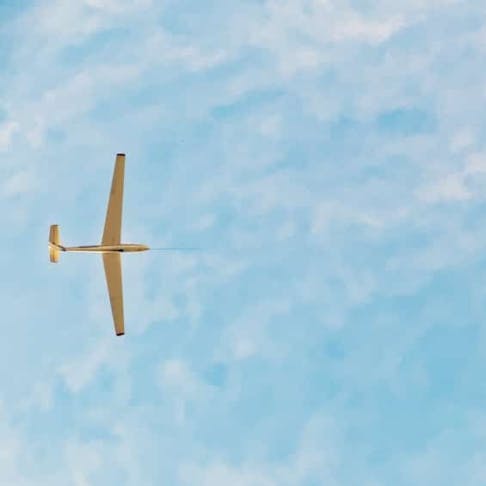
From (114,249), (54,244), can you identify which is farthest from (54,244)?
(114,249)

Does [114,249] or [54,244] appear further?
[54,244]

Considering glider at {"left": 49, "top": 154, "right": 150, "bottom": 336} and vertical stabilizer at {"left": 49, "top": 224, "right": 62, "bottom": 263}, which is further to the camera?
vertical stabilizer at {"left": 49, "top": 224, "right": 62, "bottom": 263}

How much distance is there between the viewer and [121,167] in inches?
5792

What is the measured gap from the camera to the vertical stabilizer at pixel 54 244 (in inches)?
6171

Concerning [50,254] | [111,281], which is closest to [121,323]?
[111,281]

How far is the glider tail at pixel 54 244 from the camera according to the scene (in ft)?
514

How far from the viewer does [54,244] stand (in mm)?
157000

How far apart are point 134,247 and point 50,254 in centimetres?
1657

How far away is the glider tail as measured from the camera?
157 m

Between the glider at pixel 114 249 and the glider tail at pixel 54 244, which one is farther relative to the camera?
the glider tail at pixel 54 244

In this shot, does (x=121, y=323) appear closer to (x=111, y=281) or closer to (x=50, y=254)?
(x=111, y=281)

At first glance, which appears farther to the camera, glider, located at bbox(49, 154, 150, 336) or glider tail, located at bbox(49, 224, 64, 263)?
glider tail, located at bbox(49, 224, 64, 263)

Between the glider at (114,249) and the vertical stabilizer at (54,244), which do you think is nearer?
the glider at (114,249)

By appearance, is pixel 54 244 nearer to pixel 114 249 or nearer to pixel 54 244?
pixel 54 244
